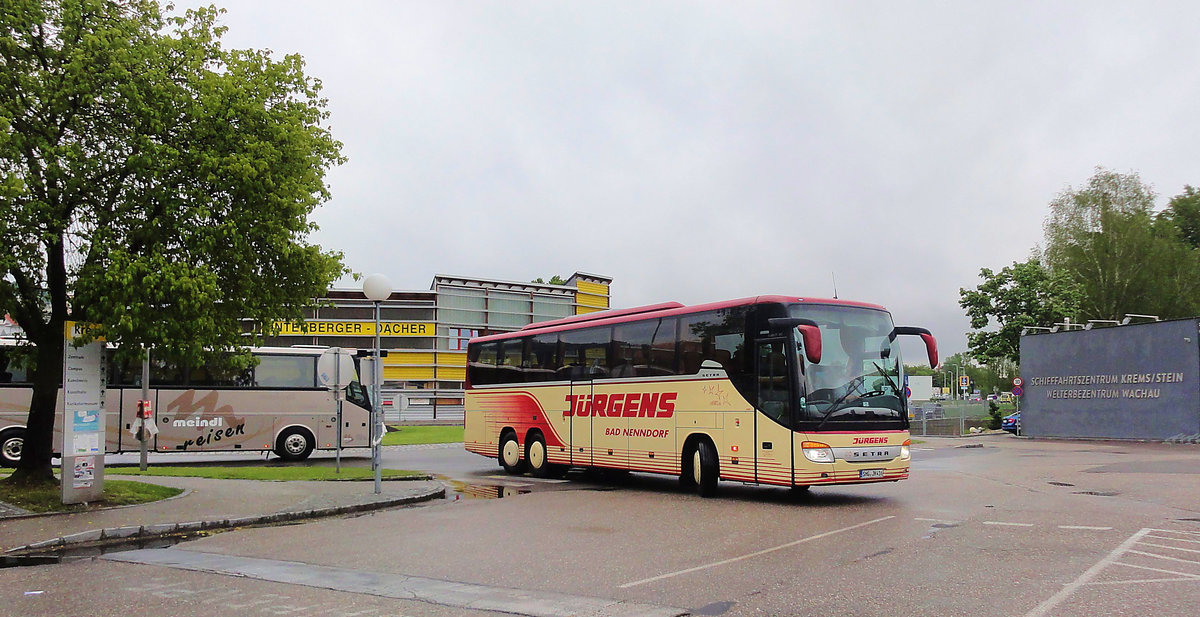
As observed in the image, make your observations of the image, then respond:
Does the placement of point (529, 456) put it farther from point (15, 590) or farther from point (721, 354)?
point (15, 590)

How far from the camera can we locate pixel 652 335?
57.2 ft

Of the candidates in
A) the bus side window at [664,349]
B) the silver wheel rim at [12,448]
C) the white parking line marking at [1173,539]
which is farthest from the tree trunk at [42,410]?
the white parking line marking at [1173,539]

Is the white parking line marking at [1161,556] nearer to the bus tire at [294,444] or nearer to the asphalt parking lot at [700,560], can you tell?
the asphalt parking lot at [700,560]

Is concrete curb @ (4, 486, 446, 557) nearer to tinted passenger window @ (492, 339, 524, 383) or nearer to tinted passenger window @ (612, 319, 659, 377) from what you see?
tinted passenger window @ (612, 319, 659, 377)

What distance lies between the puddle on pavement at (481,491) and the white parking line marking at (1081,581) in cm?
982

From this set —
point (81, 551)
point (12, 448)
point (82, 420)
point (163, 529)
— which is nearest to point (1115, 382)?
point (163, 529)

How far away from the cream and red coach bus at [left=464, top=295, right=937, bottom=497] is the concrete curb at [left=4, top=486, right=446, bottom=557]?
5066 millimetres

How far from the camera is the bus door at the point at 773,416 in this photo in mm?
14539

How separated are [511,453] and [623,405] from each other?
182 inches

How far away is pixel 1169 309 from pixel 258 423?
179 ft

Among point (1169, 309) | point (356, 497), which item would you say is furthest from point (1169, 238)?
point (356, 497)

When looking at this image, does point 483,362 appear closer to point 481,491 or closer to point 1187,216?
point 481,491

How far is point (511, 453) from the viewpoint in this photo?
71.1 ft

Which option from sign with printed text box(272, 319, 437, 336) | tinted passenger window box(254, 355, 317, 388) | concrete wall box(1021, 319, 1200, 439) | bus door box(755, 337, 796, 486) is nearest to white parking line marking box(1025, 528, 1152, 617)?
bus door box(755, 337, 796, 486)
